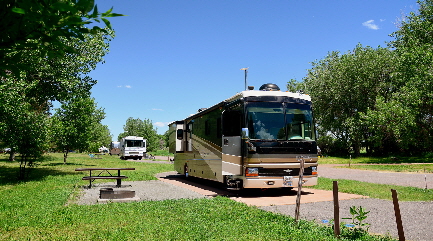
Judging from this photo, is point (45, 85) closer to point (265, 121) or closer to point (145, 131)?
point (265, 121)

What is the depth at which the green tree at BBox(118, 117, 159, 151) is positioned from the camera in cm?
8262

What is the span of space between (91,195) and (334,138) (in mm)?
41697

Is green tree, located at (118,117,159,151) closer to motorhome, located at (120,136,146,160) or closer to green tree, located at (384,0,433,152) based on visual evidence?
motorhome, located at (120,136,146,160)

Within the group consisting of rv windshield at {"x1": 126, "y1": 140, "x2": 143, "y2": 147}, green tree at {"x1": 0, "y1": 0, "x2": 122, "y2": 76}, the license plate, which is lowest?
the license plate

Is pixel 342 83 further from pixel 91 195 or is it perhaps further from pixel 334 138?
pixel 91 195

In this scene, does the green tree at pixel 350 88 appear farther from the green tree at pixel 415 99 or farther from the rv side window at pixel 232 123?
the rv side window at pixel 232 123

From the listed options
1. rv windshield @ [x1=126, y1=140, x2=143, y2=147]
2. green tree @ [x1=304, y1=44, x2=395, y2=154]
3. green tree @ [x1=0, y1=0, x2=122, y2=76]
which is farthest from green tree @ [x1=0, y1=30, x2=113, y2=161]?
green tree @ [x1=304, y1=44, x2=395, y2=154]

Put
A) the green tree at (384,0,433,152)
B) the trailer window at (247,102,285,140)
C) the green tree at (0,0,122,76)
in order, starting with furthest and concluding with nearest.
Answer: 1. the green tree at (384,0,433,152)
2. the trailer window at (247,102,285,140)
3. the green tree at (0,0,122,76)

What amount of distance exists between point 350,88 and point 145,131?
2158 inches

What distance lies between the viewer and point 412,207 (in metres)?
8.74

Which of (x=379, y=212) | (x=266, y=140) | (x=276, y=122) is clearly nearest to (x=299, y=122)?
(x=276, y=122)

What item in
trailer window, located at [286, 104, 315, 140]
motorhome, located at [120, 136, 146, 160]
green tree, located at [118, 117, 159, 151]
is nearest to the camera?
trailer window, located at [286, 104, 315, 140]

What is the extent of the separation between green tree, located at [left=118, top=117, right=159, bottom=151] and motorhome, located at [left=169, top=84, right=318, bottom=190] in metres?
71.6

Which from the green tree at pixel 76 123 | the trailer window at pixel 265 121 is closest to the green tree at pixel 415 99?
the trailer window at pixel 265 121
